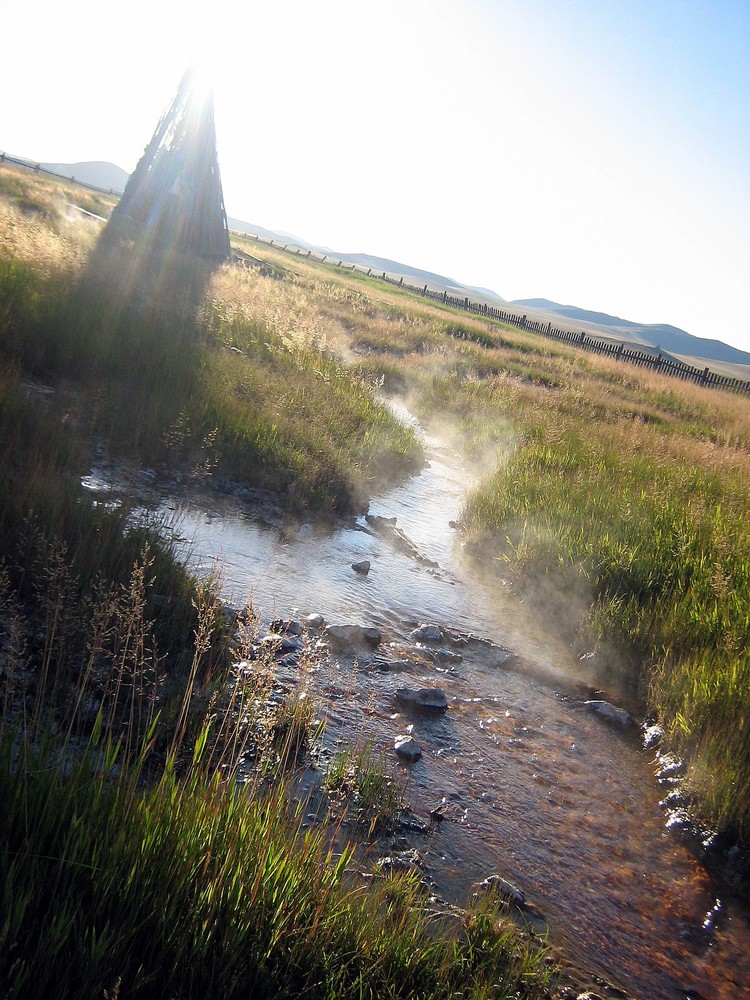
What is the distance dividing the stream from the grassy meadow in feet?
0.94

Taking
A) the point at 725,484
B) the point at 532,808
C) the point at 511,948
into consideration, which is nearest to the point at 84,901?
the point at 511,948

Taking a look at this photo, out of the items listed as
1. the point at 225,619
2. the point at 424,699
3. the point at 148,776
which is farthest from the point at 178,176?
the point at 148,776

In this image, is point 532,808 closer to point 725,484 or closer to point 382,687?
point 382,687

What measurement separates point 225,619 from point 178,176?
62.7 ft

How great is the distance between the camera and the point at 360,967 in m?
2.02

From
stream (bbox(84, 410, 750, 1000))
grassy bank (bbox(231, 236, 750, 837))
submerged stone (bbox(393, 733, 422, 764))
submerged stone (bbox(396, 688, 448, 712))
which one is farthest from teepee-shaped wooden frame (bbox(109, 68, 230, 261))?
submerged stone (bbox(393, 733, 422, 764))

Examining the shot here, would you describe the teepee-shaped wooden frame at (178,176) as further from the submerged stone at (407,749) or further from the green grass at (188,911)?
the green grass at (188,911)

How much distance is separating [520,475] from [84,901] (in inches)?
312

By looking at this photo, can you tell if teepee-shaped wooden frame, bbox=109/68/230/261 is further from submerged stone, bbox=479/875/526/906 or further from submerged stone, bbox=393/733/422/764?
submerged stone, bbox=479/875/526/906

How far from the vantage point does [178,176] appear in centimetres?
1955

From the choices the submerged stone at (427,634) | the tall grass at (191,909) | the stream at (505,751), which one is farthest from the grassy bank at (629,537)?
the tall grass at (191,909)

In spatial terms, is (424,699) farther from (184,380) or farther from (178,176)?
(178,176)

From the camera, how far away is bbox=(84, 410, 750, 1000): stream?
9.11 ft

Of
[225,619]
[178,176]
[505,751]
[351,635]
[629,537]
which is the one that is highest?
[178,176]
